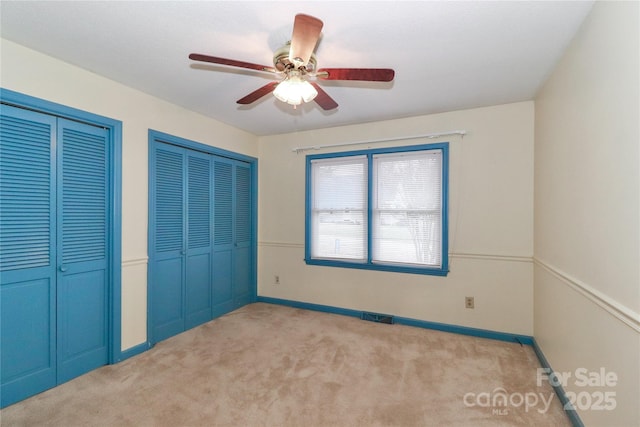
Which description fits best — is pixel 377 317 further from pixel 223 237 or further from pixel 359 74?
pixel 359 74

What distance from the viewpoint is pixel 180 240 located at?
336 cm

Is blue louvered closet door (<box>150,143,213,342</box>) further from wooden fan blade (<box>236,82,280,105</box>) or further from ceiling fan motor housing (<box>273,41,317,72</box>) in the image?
ceiling fan motor housing (<box>273,41,317,72</box>)

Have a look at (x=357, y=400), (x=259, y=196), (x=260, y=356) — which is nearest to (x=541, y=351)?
(x=357, y=400)

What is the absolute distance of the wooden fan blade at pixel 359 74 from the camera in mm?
1690

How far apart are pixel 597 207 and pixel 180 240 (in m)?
3.58

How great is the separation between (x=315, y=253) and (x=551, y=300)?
2.64 meters


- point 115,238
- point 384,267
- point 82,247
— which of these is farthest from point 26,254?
point 384,267

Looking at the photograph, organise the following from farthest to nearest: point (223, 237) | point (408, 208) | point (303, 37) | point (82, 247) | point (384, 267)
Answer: point (223, 237) < point (384, 267) < point (408, 208) < point (82, 247) < point (303, 37)

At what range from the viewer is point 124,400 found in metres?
2.13

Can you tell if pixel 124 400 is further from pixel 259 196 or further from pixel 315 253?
pixel 259 196

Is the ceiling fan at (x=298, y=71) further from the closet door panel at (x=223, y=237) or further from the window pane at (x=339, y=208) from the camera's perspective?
the closet door panel at (x=223, y=237)

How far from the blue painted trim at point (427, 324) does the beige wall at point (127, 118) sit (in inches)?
74.9

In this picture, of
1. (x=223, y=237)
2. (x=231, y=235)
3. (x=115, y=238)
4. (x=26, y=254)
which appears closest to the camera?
(x=26, y=254)

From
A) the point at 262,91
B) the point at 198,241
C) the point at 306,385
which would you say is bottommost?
the point at 306,385
